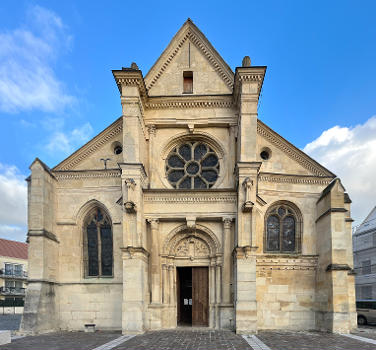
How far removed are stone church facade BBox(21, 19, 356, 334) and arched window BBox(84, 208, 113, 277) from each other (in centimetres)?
5

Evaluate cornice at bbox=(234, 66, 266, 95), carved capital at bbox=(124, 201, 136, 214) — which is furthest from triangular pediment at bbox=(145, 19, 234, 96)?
carved capital at bbox=(124, 201, 136, 214)

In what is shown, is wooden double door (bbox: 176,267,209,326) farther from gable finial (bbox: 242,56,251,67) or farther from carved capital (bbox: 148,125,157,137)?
gable finial (bbox: 242,56,251,67)

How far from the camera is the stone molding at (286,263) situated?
55.3 feet

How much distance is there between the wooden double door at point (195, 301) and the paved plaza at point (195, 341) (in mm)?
1118

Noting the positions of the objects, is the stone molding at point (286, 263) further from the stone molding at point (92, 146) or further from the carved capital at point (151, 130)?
the stone molding at point (92, 146)

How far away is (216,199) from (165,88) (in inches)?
261

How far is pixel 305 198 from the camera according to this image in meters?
17.7

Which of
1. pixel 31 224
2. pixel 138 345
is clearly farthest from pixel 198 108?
pixel 138 345

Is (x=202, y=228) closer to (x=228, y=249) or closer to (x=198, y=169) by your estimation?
(x=228, y=249)

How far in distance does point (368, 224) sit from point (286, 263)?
1055 inches

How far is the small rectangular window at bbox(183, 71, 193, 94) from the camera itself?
18239 millimetres

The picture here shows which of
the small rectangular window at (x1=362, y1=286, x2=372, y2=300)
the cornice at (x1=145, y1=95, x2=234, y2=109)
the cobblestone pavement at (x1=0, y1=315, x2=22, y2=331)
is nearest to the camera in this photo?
the cornice at (x1=145, y1=95, x2=234, y2=109)

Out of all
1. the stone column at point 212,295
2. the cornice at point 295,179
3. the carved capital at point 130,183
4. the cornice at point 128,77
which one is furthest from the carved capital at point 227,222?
the cornice at point 128,77

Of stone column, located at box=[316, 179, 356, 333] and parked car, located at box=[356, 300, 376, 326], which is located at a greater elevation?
stone column, located at box=[316, 179, 356, 333]
